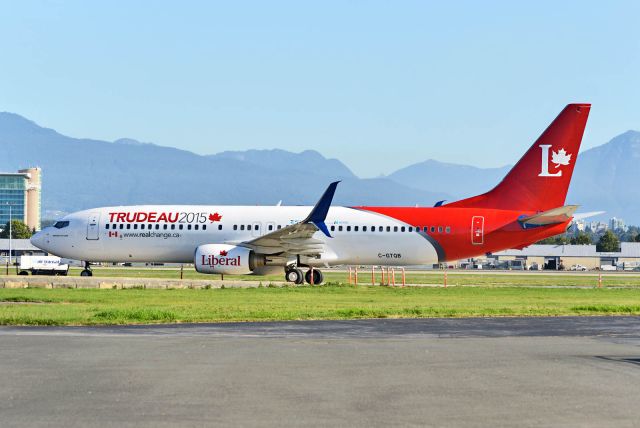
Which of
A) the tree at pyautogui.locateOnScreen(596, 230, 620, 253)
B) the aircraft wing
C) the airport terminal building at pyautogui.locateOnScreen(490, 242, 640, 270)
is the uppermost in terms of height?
the tree at pyautogui.locateOnScreen(596, 230, 620, 253)

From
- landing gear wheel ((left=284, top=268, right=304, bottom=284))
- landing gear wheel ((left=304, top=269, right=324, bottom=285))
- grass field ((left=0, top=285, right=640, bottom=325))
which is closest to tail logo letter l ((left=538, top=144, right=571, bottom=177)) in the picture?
grass field ((left=0, top=285, right=640, bottom=325))

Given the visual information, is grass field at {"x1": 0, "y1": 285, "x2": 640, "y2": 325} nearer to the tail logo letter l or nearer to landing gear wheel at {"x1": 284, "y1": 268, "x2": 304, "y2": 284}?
landing gear wheel at {"x1": 284, "y1": 268, "x2": 304, "y2": 284}

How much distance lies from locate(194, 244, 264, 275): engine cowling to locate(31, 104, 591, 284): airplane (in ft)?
0.14

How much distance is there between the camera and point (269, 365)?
51.2ft

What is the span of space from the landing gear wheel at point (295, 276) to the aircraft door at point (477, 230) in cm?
791

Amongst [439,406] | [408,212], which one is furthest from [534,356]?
[408,212]

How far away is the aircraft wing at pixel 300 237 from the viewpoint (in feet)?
143

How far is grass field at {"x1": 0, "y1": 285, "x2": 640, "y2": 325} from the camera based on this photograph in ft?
83.3

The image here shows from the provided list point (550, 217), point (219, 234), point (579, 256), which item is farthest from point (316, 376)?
point (579, 256)

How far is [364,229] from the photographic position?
154 feet

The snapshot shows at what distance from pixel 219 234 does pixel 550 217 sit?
14941mm

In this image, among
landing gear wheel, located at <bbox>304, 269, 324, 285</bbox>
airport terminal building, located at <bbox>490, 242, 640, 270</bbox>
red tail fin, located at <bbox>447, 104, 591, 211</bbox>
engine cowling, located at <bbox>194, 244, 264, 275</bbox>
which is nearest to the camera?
engine cowling, located at <bbox>194, 244, 264, 275</bbox>

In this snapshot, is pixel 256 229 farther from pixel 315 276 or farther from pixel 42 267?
pixel 42 267

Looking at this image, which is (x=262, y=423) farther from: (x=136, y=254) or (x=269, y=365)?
(x=136, y=254)
